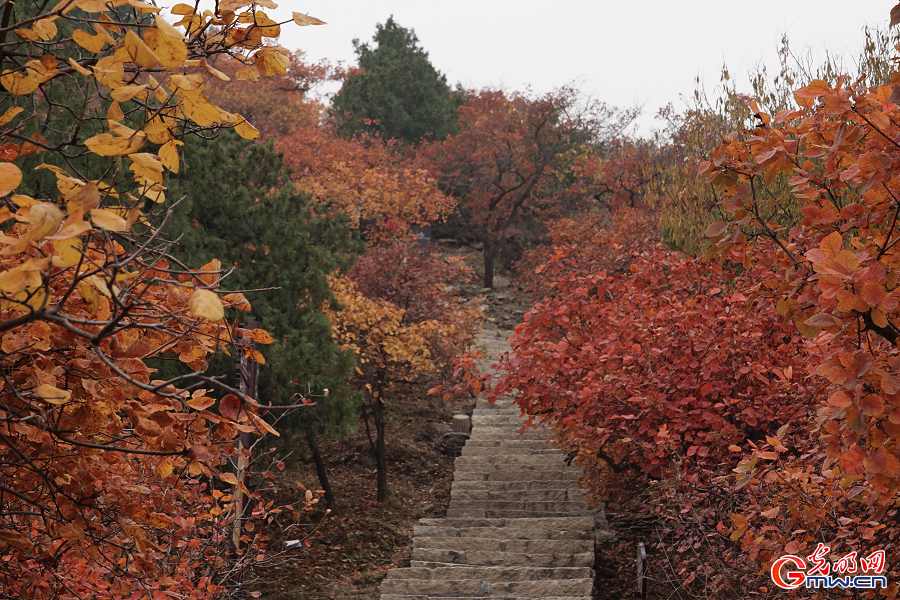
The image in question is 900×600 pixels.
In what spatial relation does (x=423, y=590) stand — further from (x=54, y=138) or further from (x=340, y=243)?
(x=54, y=138)

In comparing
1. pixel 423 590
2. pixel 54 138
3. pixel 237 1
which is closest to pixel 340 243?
pixel 54 138

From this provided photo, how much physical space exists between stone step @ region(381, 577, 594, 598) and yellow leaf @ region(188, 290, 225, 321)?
21.2 feet

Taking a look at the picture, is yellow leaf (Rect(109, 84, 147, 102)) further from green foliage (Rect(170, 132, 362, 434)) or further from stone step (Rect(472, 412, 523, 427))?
stone step (Rect(472, 412, 523, 427))

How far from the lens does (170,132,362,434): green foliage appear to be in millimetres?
8891

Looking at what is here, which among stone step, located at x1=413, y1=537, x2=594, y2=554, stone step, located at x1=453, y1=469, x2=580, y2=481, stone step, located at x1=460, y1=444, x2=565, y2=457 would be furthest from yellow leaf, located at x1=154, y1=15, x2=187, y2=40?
stone step, located at x1=460, y1=444, x2=565, y2=457

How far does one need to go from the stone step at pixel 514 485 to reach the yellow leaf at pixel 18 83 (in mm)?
9357

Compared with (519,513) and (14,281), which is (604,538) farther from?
(14,281)

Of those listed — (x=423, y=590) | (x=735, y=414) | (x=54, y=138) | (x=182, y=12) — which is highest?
(x=54, y=138)

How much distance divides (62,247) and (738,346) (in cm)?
564

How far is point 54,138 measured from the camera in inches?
264

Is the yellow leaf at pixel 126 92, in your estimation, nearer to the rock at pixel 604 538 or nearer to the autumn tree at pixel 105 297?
the autumn tree at pixel 105 297

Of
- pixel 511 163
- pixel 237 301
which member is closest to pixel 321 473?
pixel 237 301

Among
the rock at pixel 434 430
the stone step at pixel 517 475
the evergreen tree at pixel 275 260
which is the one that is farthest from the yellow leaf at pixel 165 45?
the rock at pixel 434 430

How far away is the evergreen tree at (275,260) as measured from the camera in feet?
29.2
